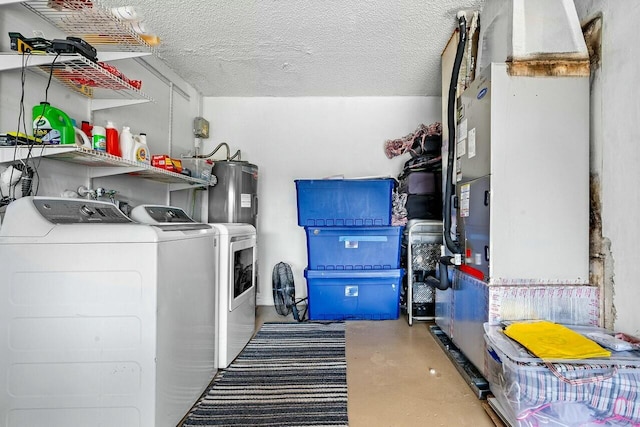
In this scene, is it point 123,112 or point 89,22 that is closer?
point 89,22

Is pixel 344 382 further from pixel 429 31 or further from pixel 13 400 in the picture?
pixel 429 31

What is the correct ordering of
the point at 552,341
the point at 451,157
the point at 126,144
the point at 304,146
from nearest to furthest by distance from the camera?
1. the point at 552,341
2. the point at 126,144
3. the point at 451,157
4. the point at 304,146

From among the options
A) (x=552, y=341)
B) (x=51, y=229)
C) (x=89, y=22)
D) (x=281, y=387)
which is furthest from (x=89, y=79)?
(x=552, y=341)

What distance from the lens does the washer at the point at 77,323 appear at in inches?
49.0

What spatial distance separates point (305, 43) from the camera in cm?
250

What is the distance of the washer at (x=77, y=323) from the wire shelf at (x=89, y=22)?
0.89 meters

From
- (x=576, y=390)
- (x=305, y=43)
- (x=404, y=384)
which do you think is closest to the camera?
(x=576, y=390)

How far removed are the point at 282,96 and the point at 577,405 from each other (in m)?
3.34

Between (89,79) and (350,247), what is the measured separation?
2.11 m

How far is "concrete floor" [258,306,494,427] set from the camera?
1541mm

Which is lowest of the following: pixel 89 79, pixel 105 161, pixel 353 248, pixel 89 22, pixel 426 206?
pixel 353 248

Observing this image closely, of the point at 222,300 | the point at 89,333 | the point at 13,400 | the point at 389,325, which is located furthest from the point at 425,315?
the point at 13,400

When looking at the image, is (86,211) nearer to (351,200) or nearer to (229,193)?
(229,193)

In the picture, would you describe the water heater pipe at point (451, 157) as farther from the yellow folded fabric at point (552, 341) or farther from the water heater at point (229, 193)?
the water heater at point (229, 193)
